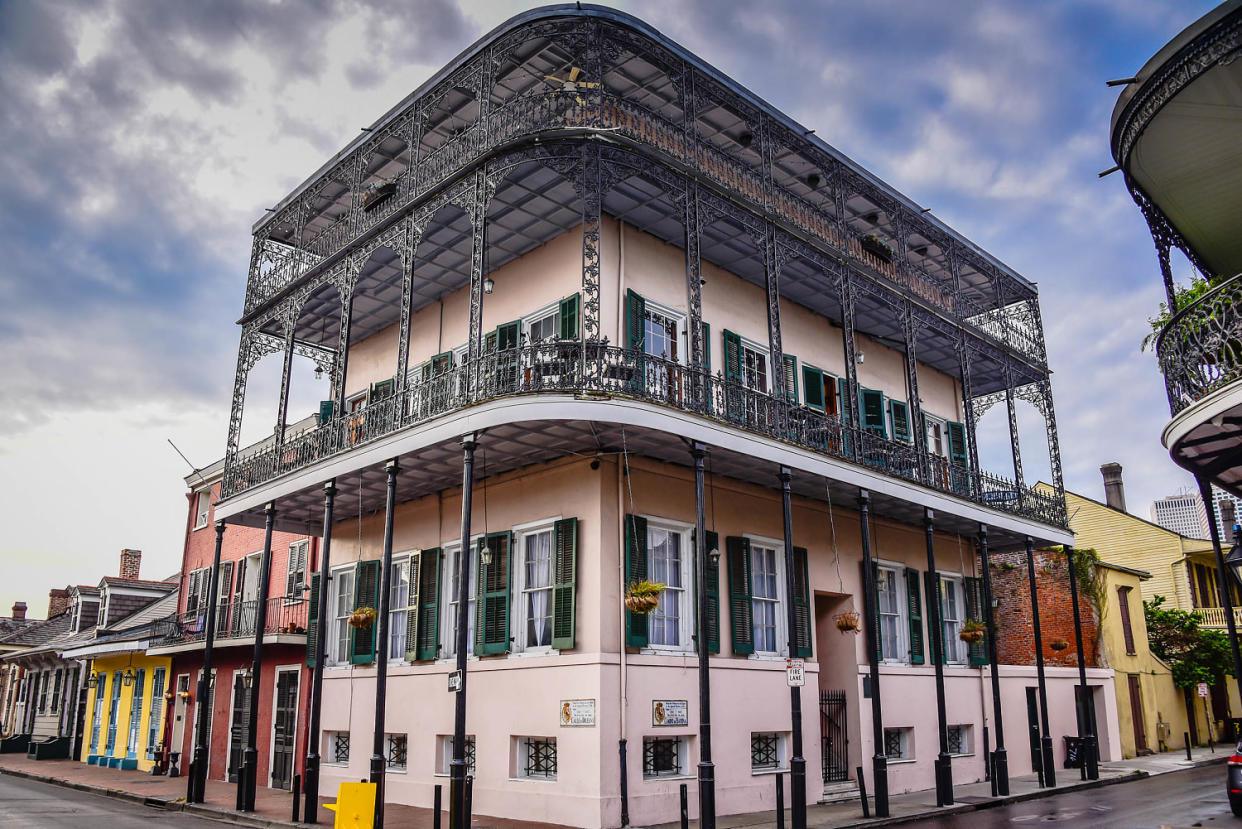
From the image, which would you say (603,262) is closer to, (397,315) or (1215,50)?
(397,315)

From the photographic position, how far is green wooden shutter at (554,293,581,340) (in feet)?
47.9

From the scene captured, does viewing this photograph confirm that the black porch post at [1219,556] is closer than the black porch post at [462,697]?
Yes

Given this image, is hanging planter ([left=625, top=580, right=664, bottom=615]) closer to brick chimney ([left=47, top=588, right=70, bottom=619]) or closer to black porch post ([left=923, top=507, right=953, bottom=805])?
black porch post ([left=923, top=507, right=953, bottom=805])

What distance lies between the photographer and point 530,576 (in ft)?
47.7

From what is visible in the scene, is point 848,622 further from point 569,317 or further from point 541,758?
point 569,317

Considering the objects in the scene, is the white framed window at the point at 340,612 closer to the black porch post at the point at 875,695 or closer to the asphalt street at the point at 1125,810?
the black porch post at the point at 875,695

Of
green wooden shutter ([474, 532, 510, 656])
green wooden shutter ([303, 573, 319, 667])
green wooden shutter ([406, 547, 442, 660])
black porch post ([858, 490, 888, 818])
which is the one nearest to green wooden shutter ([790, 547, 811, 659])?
black porch post ([858, 490, 888, 818])

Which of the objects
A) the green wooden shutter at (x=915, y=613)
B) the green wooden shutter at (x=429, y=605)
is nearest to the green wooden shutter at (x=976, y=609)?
the green wooden shutter at (x=915, y=613)

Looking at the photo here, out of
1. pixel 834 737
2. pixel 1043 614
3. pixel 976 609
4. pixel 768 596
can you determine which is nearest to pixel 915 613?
pixel 976 609

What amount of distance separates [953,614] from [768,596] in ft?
21.8

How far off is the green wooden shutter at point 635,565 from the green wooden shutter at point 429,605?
4.16 metres

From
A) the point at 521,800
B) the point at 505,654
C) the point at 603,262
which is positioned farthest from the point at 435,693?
the point at 603,262

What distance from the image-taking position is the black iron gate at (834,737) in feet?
54.2

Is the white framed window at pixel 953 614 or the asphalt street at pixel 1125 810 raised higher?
the white framed window at pixel 953 614
